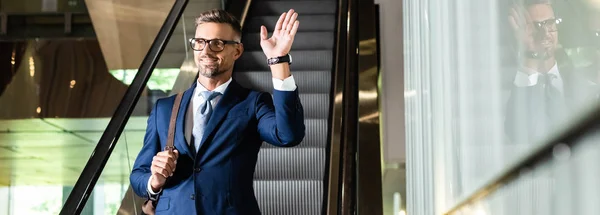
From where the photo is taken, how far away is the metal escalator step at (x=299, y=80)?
6418 millimetres

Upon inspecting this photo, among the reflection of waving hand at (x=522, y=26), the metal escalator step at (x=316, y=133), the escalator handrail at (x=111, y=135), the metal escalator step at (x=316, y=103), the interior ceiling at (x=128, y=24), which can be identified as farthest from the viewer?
the interior ceiling at (x=128, y=24)

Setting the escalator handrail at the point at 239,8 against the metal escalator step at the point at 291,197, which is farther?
the escalator handrail at the point at 239,8

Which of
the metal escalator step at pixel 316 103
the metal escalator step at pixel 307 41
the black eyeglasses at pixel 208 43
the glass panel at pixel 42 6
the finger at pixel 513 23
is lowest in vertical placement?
the metal escalator step at pixel 316 103

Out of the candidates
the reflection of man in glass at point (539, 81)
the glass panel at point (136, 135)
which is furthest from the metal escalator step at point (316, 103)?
the reflection of man in glass at point (539, 81)

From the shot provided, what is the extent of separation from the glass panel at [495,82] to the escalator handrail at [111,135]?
5.30ft

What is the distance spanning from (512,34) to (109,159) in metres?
3.11

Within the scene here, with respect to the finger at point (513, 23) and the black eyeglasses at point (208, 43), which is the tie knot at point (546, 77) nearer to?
the finger at point (513, 23)

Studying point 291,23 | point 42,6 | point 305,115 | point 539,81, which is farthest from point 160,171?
point 42,6

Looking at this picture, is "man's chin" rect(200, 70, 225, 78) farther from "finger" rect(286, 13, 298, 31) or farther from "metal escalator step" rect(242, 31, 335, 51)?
"metal escalator step" rect(242, 31, 335, 51)

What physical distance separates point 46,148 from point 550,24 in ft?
35.7

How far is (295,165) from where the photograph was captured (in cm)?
546

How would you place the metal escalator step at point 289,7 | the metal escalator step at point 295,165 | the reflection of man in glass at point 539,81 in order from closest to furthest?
the reflection of man in glass at point 539,81 → the metal escalator step at point 295,165 → the metal escalator step at point 289,7

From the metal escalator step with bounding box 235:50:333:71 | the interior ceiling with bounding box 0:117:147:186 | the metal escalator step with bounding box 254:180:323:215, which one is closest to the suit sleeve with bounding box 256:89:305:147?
the metal escalator step with bounding box 254:180:323:215

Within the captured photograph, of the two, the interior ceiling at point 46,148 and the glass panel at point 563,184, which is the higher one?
the glass panel at point 563,184
